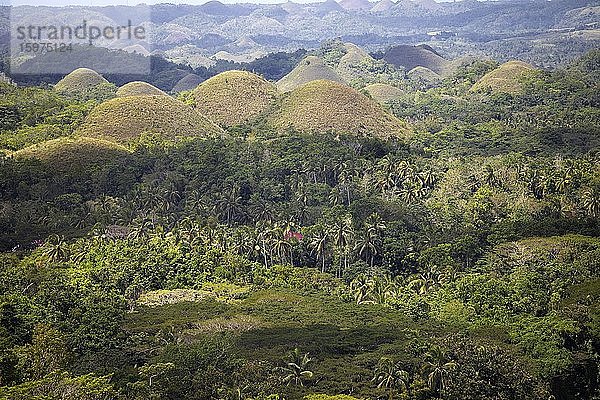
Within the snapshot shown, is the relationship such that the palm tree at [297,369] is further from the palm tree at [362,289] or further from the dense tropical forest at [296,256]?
the palm tree at [362,289]

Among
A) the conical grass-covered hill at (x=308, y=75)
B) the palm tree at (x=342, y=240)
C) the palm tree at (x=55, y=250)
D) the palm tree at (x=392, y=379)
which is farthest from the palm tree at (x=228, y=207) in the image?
the conical grass-covered hill at (x=308, y=75)

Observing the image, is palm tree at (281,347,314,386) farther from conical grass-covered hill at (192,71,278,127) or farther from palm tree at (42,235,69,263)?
conical grass-covered hill at (192,71,278,127)

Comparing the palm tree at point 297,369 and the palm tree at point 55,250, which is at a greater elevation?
the palm tree at point 297,369

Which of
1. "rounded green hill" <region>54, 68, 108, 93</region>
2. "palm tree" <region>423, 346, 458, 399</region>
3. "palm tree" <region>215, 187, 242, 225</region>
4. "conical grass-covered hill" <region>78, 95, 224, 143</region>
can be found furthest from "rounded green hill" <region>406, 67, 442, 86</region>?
"palm tree" <region>423, 346, 458, 399</region>

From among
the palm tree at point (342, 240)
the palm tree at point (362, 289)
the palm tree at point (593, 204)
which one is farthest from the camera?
the palm tree at point (593, 204)

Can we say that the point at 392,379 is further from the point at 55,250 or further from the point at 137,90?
the point at 137,90
